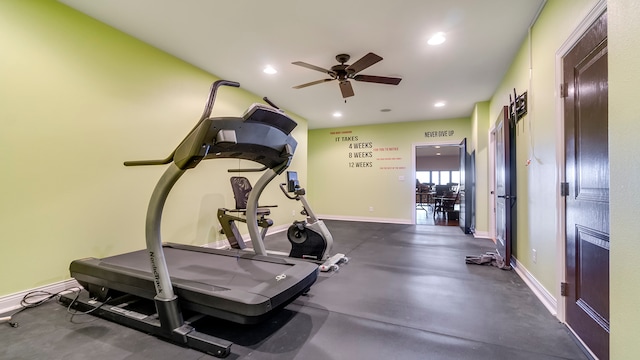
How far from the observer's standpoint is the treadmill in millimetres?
1659

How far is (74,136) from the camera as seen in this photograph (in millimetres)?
2492

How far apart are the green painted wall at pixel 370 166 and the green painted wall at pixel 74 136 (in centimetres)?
459

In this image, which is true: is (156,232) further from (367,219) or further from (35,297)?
(367,219)

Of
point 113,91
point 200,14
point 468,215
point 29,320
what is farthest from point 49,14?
point 468,215

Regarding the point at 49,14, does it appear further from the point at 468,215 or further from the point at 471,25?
the point at 468,215

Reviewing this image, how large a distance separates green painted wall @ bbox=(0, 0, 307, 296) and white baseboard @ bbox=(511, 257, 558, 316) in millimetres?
3961

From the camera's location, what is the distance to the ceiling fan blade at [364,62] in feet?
9.10

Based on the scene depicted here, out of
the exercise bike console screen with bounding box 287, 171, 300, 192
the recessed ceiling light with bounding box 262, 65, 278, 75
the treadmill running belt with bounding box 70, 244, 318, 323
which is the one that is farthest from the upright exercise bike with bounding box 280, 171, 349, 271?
the recessed ceiling light with bounding box 262, 65, 278, 75

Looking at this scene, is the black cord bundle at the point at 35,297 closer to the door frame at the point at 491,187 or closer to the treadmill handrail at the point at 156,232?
the treadmill handrail at the point at 156,232

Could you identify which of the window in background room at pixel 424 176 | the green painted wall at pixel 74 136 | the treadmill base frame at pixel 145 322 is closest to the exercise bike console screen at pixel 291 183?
the green painted wall at pixel 74 136

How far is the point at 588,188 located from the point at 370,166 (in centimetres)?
555

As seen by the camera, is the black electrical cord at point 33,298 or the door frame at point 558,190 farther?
the black electrical cord at point 33,298

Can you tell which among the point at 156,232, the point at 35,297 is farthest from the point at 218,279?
the point at 35,297

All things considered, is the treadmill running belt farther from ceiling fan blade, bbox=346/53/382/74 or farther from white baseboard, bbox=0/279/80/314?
ceiling fan blade, bbox=346/53/382/74
